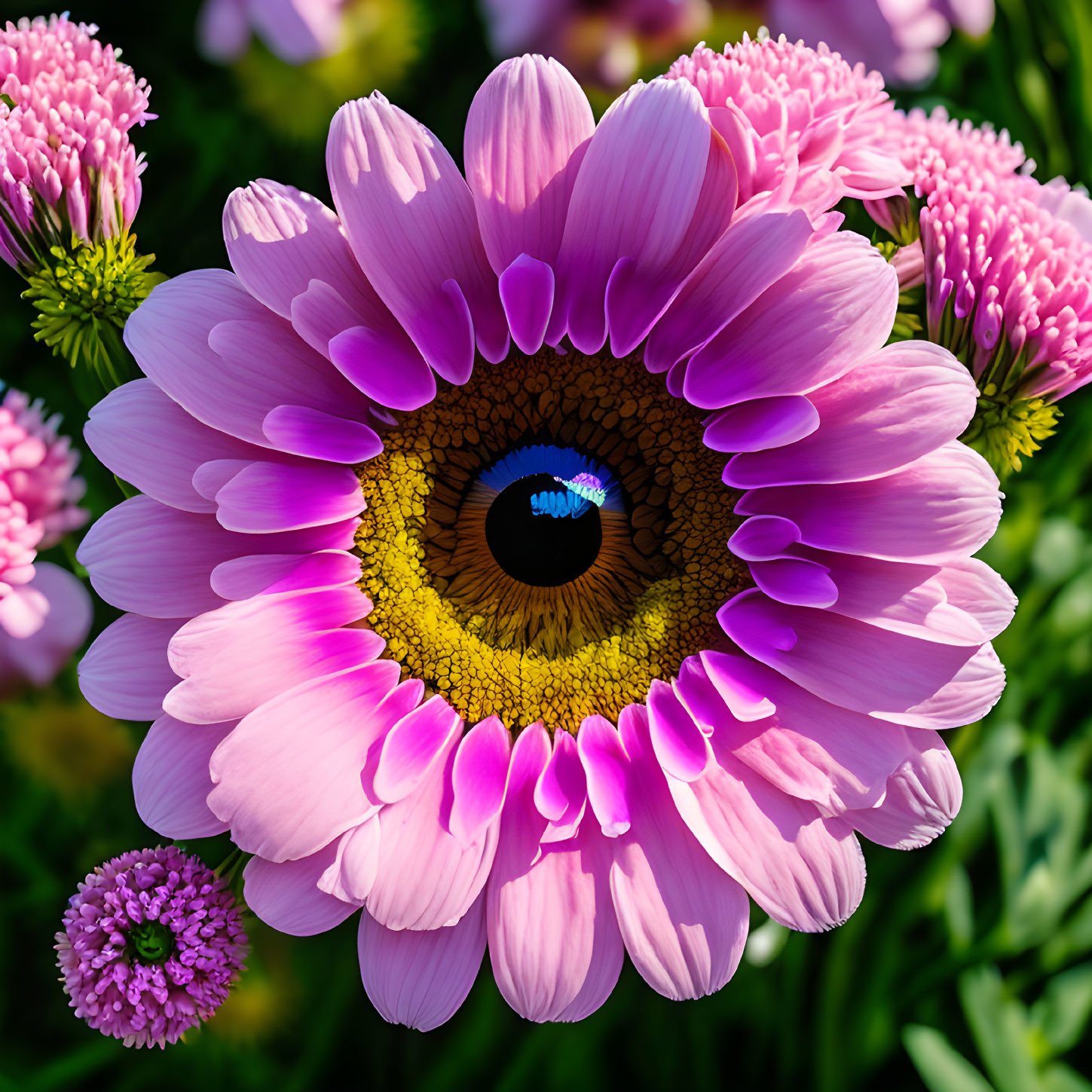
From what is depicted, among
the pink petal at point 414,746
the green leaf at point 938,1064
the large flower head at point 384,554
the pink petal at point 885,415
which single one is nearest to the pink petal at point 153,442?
the large flower head at point 384,554

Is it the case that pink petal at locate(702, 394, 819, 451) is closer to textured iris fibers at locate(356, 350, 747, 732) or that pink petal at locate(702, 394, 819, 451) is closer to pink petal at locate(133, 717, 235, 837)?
textured iris fibers at locate(356, 350, 747, 732)

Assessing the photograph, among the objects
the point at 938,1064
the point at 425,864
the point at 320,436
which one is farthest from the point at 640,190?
the point at 938,1064

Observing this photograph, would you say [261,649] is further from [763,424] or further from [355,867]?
[763,424]

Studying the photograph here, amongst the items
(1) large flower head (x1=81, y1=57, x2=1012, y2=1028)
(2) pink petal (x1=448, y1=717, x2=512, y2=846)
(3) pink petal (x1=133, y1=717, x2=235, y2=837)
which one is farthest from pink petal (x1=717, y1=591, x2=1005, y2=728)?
(3) pink petal (x1=133, y1=717, x2=235, y2=837)

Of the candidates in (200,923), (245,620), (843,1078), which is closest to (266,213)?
(245,620)

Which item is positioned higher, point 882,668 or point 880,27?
point 880,27
